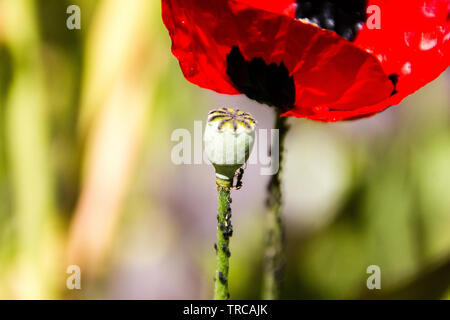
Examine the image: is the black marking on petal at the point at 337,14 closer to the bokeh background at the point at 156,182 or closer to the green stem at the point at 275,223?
the green stem at the point at 275,223

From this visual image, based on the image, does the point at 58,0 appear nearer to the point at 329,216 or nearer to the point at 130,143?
the point at 130,143

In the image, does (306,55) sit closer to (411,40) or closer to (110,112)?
→ (411,40)

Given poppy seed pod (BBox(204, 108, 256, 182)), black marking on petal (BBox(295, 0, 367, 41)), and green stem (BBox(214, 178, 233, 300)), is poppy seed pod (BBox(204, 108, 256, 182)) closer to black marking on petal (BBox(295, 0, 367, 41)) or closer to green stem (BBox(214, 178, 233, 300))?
green stem (BBox(214, 178, 233, 300))

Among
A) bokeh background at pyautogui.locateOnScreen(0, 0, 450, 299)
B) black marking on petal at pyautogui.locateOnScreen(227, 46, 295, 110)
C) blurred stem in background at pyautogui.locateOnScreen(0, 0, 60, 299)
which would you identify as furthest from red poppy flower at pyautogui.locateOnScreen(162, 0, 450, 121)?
blurred stem in background at pyautogui.locateOnScreen(0, 0, 60, 299)

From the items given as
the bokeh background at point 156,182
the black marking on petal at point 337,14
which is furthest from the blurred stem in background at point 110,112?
the black marking on petal at point 337,14

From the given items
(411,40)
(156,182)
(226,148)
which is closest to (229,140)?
(226,148)
